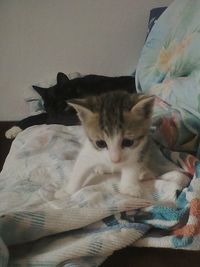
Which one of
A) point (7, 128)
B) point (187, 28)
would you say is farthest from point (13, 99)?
point (187, 28)

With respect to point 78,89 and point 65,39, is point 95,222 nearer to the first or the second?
point 78,89

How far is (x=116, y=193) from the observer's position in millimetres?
872

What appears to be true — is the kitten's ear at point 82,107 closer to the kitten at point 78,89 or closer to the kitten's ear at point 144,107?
the kitten's ear at point 144,107

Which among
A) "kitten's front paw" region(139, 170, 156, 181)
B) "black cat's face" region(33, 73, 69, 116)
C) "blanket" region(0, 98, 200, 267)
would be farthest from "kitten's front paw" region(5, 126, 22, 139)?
"kitten's front paw" region(139, 170, 156, 181)

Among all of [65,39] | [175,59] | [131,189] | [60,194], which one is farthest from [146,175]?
[65,39]

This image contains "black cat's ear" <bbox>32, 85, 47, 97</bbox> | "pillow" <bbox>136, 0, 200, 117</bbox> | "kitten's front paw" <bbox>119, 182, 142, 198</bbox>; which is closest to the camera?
"kitten's front paw" <bbox>119, 182, 142, 198</bbox>

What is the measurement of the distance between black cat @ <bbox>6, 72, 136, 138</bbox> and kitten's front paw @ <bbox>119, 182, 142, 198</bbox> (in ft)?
2.11

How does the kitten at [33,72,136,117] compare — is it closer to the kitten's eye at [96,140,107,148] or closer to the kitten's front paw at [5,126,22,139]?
the kitten's front paw at [5,126,22,139]

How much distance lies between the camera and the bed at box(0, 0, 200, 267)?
0.70 metres

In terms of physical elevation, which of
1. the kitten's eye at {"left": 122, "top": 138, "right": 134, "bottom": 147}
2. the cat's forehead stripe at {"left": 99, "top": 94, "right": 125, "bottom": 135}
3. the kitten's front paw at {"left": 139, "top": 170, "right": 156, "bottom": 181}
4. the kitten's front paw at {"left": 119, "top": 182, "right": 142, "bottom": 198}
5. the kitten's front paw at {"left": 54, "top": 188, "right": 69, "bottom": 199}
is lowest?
the kitten's front paw at {"left": 54, "top": 188, "right": 69, "bottom": 199}

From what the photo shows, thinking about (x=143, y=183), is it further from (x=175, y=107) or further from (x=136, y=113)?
(x=175, y=107)

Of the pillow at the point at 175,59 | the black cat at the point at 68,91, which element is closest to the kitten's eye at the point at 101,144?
the pillow at the point at 175,59

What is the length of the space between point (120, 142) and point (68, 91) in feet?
2.37

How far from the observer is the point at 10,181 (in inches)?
42.4
